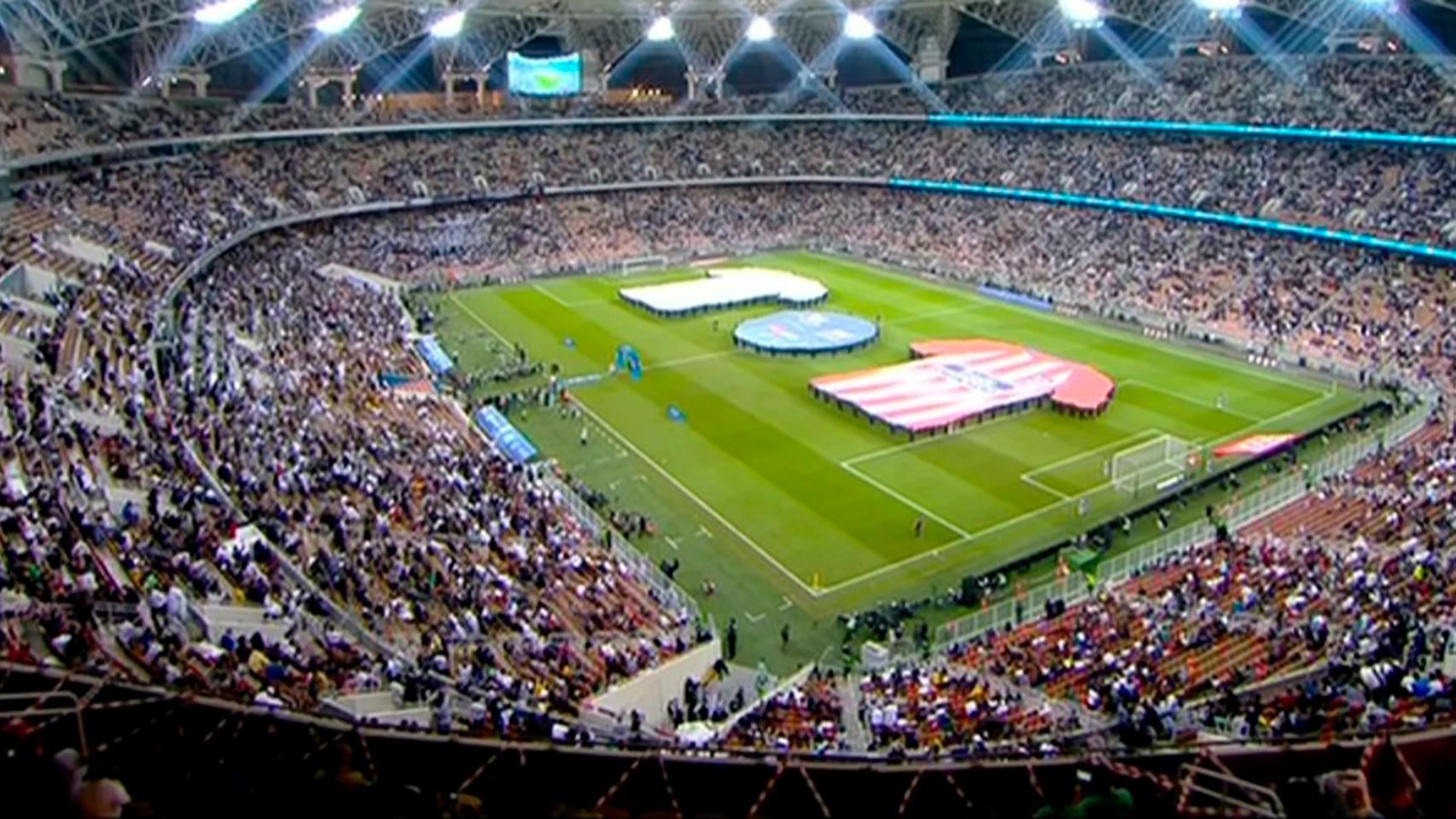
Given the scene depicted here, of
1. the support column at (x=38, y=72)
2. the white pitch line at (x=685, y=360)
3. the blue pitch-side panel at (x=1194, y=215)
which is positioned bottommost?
the white pitch line at (x=685, y=360)

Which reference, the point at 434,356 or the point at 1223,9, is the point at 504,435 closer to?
the point at 434,356

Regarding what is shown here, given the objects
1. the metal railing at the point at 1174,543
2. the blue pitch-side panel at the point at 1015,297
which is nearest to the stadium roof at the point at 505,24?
the blue pitch-side panel at the point at 1015,297

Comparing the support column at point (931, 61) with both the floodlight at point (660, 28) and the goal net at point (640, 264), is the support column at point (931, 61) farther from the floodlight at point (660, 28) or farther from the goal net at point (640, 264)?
the goal net at point (640, 264)

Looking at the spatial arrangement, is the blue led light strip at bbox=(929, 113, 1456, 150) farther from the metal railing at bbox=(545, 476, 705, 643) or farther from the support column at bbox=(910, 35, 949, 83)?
the metal railing at bbox=(545, 476, 705, 643)

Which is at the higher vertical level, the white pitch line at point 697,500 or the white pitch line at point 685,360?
the white pitch line at point 685,360

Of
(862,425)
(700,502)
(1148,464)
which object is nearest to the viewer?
(700,502)

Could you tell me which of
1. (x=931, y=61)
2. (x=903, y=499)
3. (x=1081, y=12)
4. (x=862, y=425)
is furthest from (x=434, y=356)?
(x=931, y=61)

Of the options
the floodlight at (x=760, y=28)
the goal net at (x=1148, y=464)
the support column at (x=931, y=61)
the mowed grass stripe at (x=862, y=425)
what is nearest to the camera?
the mowed grass stripe at (x=862, y=425)
